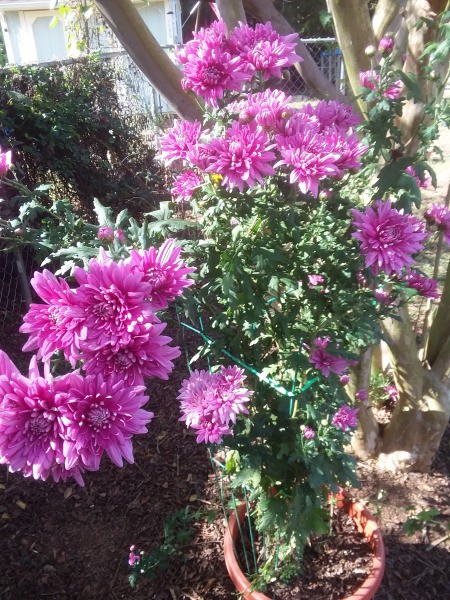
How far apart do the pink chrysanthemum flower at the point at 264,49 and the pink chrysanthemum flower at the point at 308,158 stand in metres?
0.24

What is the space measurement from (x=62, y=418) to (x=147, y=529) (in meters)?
1.95

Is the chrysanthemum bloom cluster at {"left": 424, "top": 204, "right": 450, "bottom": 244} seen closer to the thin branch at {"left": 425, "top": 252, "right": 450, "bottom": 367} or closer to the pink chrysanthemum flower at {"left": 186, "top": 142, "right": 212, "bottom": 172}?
the thin branch at {"left": 425, "top": 252, "right": 450, "bottom": 367}

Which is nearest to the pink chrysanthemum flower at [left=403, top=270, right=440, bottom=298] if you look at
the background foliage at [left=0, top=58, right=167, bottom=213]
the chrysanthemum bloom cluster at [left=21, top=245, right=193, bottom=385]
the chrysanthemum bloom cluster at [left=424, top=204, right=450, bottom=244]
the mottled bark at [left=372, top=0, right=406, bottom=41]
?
the chrysanthemum bloom cluster at [left=424, top=204, right=450, bottom=244]

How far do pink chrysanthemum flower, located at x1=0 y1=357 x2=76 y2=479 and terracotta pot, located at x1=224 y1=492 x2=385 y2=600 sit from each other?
137cm

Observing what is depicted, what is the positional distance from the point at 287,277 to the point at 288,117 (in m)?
0.41

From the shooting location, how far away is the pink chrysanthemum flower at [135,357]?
36.0 inches

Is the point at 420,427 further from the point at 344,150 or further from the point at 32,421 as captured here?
the point at 32,421

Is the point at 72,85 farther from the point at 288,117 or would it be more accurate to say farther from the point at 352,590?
the point at 352,590

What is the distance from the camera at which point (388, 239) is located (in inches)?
46.4

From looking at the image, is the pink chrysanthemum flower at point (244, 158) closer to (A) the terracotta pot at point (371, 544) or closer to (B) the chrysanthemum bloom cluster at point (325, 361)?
(B) the chrysanthemum bloom cluster at point (325, 361)

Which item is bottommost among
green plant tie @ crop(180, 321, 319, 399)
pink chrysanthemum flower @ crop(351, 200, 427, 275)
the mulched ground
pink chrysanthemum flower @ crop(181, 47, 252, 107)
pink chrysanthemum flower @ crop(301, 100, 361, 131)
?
the mulched ground

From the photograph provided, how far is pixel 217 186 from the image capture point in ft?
4.21

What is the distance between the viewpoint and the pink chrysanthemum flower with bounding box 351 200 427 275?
1.18 m

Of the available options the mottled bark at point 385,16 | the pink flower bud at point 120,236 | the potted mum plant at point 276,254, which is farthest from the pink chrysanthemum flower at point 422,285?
the mottled bark at point 385,16
